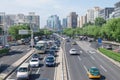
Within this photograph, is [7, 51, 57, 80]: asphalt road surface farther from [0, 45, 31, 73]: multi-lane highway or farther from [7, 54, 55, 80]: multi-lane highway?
[0, 45, 31, 73]: multi-lane highway

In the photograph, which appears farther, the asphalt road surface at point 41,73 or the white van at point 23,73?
the asphalt road surface at point 41,73

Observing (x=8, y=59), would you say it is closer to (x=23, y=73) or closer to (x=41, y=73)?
(x=41, y=73)

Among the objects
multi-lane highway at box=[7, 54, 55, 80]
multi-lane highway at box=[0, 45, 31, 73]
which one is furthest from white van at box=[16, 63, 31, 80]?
multi-lane highway at box=[0, 45, 31, 73]

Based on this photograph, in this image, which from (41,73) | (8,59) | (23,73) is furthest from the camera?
(8,59)

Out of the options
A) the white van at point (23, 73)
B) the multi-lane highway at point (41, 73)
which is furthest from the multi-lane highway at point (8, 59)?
the white van at point (23, 73)

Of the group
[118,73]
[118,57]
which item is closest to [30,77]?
[118,73]

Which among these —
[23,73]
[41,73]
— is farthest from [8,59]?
[23,73]

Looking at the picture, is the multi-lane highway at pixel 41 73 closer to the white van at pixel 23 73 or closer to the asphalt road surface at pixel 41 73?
→ the asphalt road surface at pixel 41 73

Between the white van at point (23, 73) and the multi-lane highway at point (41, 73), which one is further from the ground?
the white van at point (23, 73)

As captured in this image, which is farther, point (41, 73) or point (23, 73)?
point (41, 73)

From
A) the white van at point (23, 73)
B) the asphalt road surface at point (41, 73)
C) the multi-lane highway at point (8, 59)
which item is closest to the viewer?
the white van at point (23, 73)

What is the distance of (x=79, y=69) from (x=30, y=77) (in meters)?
10.7

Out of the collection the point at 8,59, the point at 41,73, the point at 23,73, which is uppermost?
the point at 23,73

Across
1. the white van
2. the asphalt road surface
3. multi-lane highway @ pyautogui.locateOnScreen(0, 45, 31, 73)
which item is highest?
the white van
